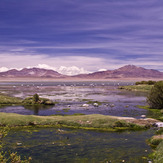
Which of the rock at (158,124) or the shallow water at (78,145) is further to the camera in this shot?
the rock at (158,124)

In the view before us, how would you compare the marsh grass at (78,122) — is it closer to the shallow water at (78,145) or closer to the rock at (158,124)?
the rock at (158,124)

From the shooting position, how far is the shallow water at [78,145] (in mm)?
23516

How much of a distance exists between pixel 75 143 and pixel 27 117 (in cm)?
1636

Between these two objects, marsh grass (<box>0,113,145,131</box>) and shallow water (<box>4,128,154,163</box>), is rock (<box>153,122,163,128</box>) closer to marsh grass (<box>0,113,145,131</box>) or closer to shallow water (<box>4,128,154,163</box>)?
marsh grass (<box>0,113,145,131</box>)

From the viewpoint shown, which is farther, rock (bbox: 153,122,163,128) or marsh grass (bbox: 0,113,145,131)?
marsh grass (bbox: 0,113,145,131)

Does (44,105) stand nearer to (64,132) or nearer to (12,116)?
(12,116)

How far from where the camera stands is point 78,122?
39031 mm

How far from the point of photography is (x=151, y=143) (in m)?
28.2

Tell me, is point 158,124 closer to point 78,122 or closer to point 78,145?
point 78,122

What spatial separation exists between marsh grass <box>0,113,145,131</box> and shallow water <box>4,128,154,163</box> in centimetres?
295

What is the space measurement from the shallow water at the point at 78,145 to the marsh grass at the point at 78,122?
9.68ft

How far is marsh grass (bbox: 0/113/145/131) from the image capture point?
37.0 m

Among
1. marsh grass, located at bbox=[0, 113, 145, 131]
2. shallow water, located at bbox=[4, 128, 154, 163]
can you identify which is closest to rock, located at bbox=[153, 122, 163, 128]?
marsh grass, located at bbox=[0, 113, 145, 131]

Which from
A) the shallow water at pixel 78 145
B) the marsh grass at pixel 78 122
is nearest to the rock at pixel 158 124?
the marsh grass at pixel 78 122
